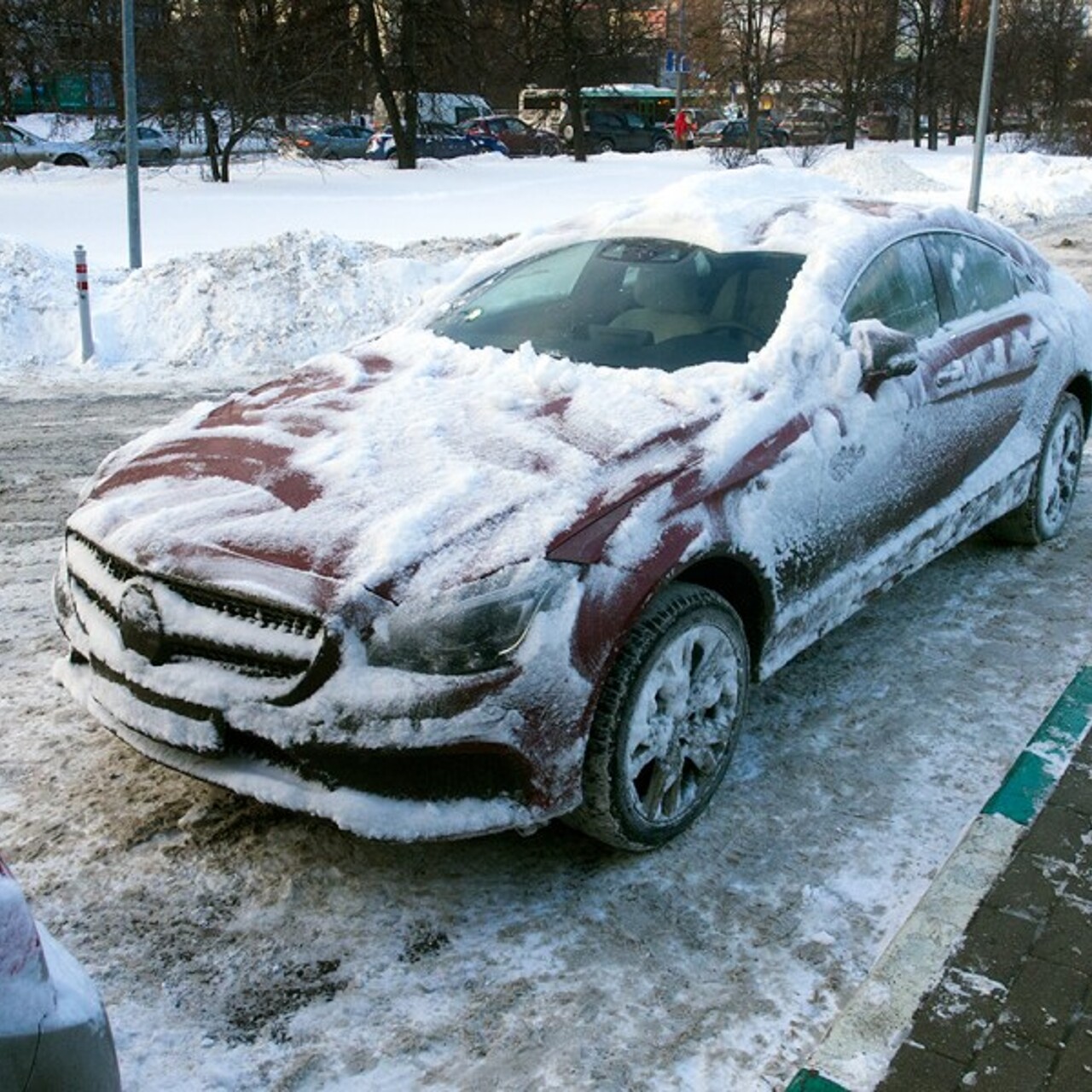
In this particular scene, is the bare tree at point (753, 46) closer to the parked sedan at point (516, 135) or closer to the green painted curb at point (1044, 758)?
the parked sedan at point (516, 135)

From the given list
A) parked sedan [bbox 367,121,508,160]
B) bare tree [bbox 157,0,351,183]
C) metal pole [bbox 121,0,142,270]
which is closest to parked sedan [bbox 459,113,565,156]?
parked sedan [bbox 367,121,508,160]

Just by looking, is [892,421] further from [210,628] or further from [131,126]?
[131,126]

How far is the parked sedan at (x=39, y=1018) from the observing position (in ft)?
5.87

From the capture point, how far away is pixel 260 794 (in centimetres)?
306

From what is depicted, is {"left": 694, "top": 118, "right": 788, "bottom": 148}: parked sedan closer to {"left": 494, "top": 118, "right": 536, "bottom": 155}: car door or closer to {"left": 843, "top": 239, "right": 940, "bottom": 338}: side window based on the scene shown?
{"left": 494, "top": 118, "right": 536, "bottom": 155}: car door

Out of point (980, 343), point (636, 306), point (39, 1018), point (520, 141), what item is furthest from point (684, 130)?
point (39, 1018)

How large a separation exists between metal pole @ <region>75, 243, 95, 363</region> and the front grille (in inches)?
268

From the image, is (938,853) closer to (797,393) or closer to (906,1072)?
(906,1072)

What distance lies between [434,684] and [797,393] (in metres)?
1.63

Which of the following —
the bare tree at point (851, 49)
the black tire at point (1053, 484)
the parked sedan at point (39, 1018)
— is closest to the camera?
the parked sedan at point (39, 1018)

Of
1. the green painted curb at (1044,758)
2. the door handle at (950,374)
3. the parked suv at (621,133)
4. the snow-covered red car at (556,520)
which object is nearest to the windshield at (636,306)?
the snow-covered red car at (556,520)

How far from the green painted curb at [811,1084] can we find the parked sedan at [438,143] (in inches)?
1408

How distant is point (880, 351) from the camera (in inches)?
162

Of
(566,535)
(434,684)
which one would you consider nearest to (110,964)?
(434,684)
